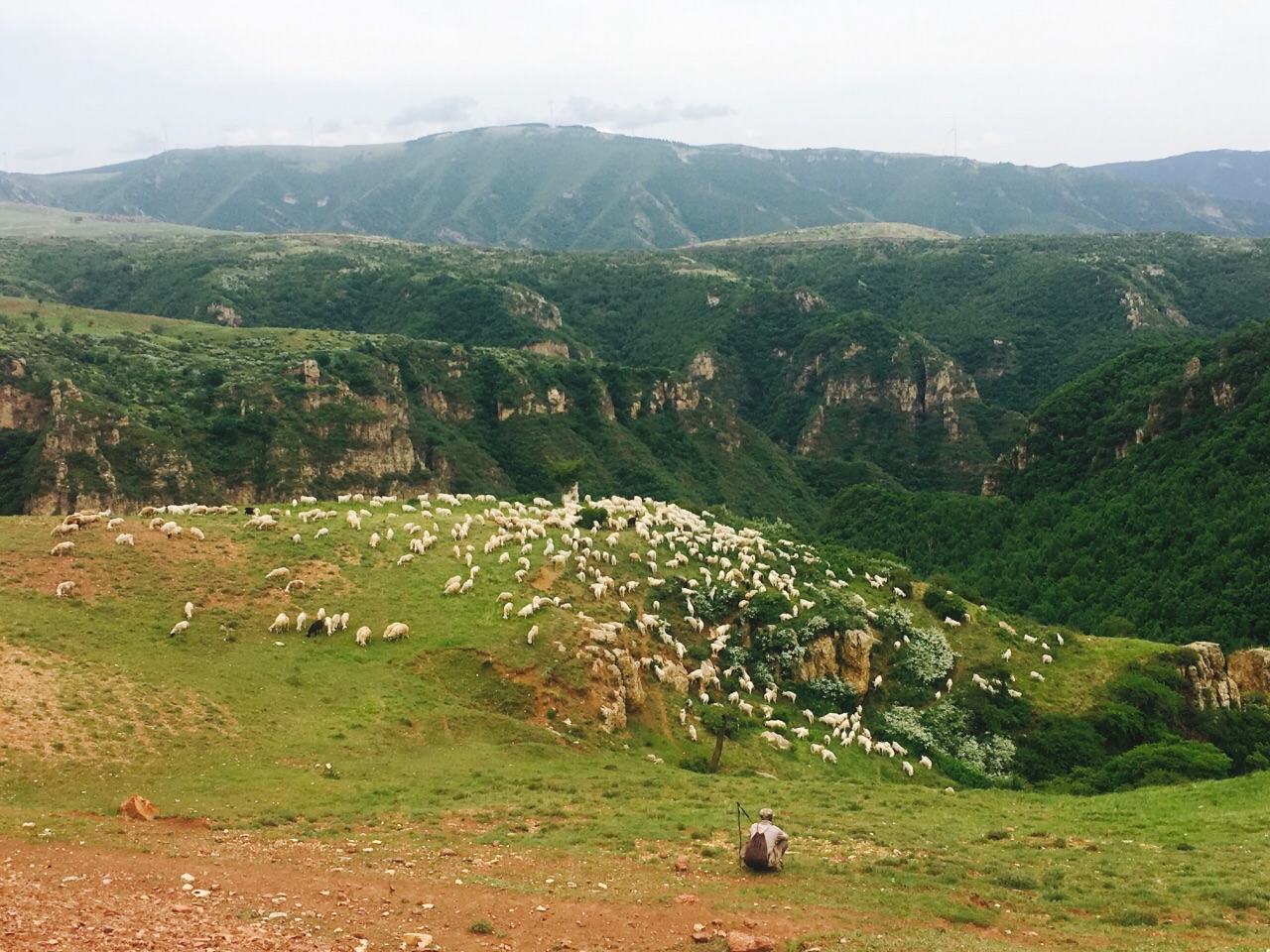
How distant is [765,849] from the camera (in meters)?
21.9

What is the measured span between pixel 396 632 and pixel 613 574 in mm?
12762

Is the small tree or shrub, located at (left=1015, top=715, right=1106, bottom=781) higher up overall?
the small tree

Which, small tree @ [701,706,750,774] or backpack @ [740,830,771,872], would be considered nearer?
backpack @ [740,830,771,872]

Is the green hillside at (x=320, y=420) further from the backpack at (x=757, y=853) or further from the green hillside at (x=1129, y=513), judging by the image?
the backpack at (x=757, y=853)

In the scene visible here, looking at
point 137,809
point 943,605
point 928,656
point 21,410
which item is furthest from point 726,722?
point 21,410

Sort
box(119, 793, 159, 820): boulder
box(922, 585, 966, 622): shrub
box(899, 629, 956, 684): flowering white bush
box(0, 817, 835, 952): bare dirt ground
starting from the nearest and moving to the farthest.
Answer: box(0, 817, 835, 952): bare dirt ground < box(119, 793, 159, 820): boulder < box(899, 629, 956, 684): flowering white bush < box(922, 585, 966, 622): shrub

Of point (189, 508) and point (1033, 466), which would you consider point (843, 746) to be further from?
point (1033, 466)

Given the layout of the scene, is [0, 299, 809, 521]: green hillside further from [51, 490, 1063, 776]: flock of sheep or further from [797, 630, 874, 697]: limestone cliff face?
[797, 630, 874, 697]: limestone cliff face

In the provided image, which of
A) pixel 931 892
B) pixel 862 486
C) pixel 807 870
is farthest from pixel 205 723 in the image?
pixel 862 486

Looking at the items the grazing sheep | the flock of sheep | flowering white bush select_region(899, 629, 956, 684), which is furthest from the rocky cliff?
the grazing sheep

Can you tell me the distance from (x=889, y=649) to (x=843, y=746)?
9.30 m

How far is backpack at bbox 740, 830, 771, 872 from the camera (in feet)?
72.0

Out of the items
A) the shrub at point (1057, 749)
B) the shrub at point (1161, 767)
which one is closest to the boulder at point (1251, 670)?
the shrub at point (1057, 749)

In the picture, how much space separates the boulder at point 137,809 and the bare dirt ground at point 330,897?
0.59m
